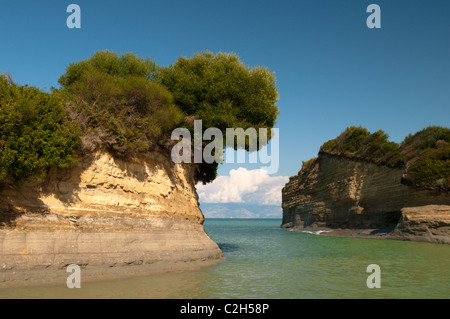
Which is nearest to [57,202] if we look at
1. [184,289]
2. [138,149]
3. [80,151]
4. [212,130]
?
[80,151]

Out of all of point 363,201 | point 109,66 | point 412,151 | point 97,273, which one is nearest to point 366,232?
point 363,201

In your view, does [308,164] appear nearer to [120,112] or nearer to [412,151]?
[412,151]

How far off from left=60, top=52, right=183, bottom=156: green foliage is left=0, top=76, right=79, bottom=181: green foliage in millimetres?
1215

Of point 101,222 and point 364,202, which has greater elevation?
point 101,222

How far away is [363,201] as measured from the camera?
53.9 metres

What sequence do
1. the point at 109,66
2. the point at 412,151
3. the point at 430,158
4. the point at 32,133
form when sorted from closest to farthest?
the point at 32,133 < the point at 109,66 < the point at 430,158 < the point at 412,151

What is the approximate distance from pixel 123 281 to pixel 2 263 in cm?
449

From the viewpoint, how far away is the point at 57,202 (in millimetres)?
15945

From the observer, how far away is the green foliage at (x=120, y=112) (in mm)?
17719

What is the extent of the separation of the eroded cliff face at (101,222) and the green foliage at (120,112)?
0.98 m

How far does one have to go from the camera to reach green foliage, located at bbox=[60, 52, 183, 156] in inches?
698

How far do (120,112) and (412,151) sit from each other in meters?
40.1
